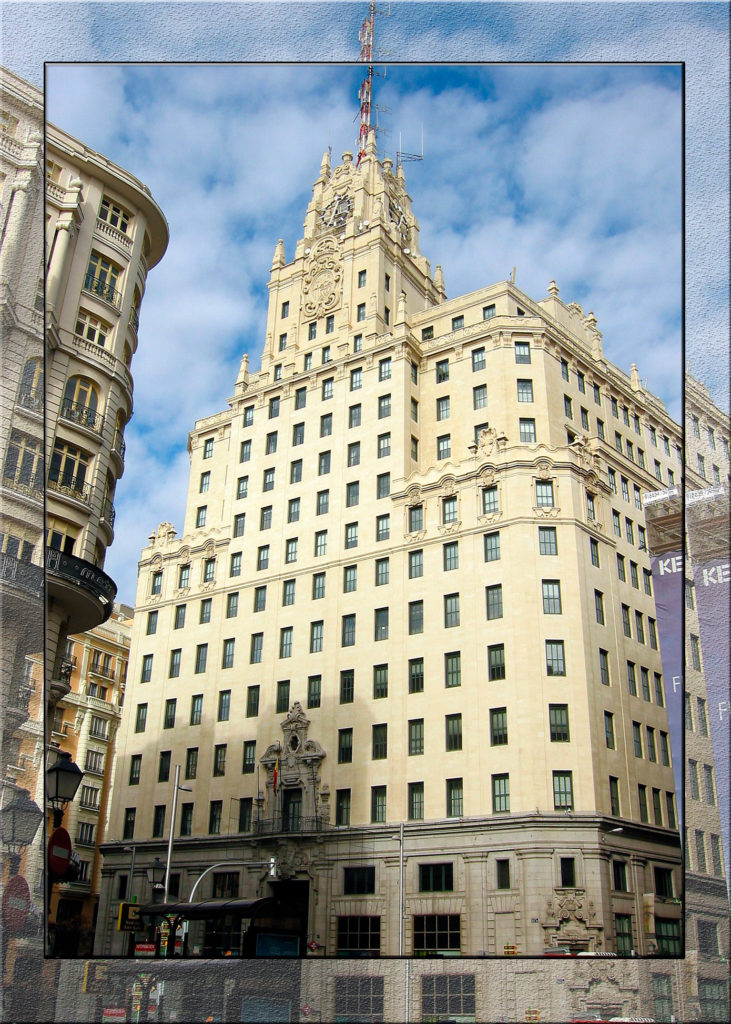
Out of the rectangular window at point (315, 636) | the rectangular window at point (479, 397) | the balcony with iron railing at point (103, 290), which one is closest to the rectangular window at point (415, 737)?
the rectangular window at point (315, 636)

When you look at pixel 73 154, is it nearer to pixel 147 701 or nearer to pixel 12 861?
pixel 12 861

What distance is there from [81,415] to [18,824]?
1357 centimetres

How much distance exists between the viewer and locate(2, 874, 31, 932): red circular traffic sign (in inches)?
519

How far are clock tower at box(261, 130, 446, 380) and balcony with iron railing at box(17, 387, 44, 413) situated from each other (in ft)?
115

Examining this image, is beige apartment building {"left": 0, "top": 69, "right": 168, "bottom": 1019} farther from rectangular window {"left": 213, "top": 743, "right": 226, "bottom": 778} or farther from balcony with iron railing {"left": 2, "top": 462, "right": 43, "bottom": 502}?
rectangular window {"left": 213, "top": 743, "right": 226, "bottom": 778}

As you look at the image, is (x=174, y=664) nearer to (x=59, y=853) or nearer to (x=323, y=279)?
(x=323, y=279)

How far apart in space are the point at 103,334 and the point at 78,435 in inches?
122

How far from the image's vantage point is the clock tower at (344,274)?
5212 cm

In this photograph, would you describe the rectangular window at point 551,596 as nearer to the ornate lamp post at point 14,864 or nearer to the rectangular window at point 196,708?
the rectangular window at point 196,708

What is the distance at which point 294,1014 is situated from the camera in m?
14.4

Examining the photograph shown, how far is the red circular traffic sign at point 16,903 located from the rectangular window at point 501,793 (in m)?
25.0

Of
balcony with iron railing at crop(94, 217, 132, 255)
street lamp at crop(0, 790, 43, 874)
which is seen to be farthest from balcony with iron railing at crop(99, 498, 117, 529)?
street lamp at crop(0, 790, 43, 874)

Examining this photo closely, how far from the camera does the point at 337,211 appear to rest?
56531 millimetres

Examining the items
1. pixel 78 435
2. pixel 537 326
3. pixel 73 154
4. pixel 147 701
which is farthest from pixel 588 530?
pixel 73 154
